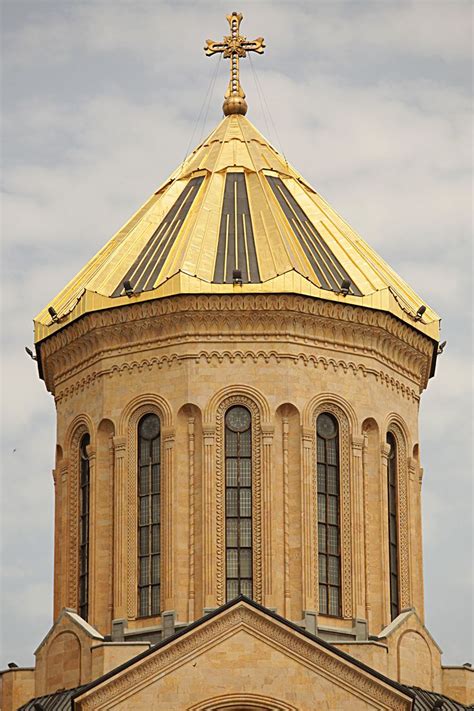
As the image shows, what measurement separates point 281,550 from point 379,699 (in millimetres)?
5134

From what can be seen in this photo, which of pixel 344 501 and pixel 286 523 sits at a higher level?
pixel 344 501

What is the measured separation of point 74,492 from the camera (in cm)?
4794

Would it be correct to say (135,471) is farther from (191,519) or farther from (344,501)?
(344,501)

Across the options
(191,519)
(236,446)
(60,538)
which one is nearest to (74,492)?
(60,538)

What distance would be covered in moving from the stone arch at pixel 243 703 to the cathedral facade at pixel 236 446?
86.3 inches

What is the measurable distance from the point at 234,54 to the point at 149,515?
39.9 feet

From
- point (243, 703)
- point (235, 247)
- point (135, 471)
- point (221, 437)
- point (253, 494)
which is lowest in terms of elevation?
point (243, 703)

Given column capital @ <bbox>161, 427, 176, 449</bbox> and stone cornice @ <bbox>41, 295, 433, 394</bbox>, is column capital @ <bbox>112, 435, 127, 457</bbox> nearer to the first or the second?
column capital @ <bbox>161, 427, 176, 449</bbox>

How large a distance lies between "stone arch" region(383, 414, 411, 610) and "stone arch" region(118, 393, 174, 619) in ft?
15.8

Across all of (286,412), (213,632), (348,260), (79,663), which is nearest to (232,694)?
(213,632)

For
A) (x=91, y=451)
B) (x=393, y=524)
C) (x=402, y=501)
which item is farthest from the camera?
(x=402, y=501)

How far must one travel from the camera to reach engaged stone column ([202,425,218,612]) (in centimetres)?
4491

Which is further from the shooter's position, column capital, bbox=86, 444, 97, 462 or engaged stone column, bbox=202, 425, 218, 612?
column capital, bbox=86, 444, 97, 462

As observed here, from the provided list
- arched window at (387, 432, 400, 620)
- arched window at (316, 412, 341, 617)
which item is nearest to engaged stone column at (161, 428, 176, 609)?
arched window at (316, 412, 341, 617)
